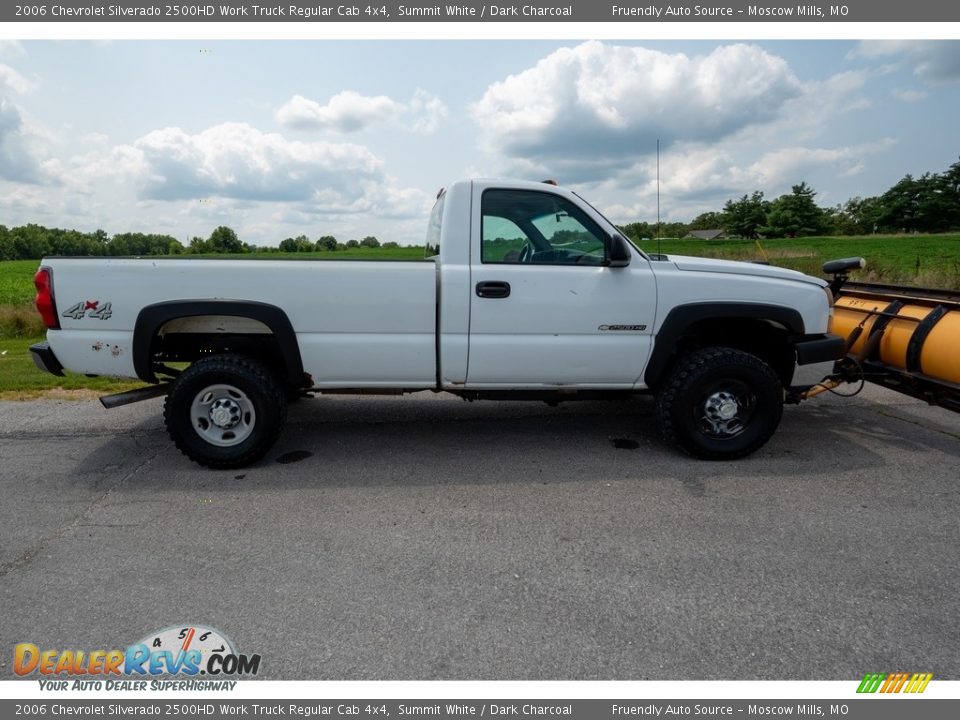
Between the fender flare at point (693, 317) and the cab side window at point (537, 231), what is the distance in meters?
0.69

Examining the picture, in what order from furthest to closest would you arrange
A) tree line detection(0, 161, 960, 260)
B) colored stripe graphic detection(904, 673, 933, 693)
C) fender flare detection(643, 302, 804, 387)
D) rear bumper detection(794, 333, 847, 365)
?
tree line detection(0, 161, 960, 260) < rear bumper detection(794, 333, 847, 365) < fender flare detection(643, 302, 804, 387) < colored stripe graphic detection(904, 673, 933, 693)

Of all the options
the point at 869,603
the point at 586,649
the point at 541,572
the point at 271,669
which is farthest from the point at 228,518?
the point at 869,603

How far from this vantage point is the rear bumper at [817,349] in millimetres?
4332

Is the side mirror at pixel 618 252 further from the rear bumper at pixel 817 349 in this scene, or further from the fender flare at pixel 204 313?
the fender flare at pixel 204 313

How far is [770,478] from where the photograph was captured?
407cm

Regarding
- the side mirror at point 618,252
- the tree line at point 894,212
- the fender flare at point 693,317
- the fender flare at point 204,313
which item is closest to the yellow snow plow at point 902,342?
the fender flare at point 693,317

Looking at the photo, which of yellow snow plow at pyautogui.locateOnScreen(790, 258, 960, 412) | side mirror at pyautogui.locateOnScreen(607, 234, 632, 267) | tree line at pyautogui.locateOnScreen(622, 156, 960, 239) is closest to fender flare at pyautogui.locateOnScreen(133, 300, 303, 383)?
side mirror at pyautogui.locateOnScreen(607, 234, 632, 267)

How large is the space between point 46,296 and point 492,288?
10.1ft

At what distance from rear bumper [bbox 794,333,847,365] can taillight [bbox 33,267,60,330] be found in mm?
5337

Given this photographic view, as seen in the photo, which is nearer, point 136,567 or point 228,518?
point 136,567

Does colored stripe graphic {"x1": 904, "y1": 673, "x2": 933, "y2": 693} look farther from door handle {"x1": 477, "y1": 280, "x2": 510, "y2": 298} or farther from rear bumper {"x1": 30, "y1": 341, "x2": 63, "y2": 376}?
rear bumper {"x1": 30, "y1": 341, "x2": 63, "y2": 376}

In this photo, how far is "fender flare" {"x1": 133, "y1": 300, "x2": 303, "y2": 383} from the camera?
3.96 meters
